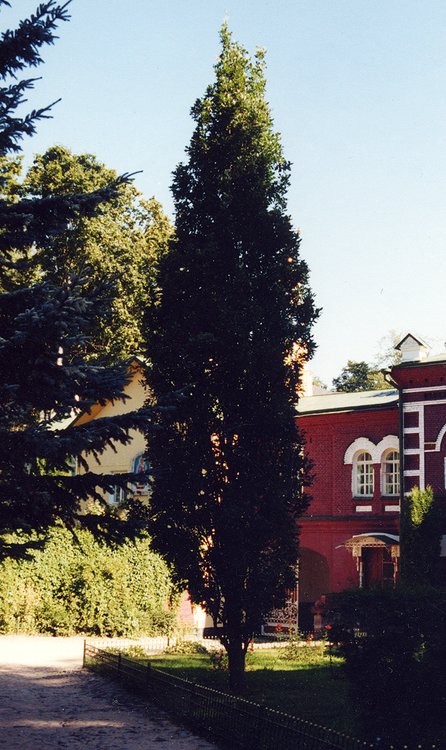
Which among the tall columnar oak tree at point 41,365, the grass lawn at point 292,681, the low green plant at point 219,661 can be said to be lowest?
the grass lawn at point 292,681

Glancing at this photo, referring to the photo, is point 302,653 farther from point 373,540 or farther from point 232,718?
point 232,718

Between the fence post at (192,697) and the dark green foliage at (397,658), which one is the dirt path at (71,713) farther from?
the dark green foliage at (397,658)

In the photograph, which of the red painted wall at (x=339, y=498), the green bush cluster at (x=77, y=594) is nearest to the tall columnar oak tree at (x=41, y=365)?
the green bush cluster at (x=77, y=594)

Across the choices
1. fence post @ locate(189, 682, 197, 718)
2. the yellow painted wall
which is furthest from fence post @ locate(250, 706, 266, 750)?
the yellow painted wall

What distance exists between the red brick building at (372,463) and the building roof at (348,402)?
0.04m

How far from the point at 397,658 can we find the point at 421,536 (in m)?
15.8

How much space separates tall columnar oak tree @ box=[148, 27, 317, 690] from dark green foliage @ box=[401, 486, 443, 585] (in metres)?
8.74

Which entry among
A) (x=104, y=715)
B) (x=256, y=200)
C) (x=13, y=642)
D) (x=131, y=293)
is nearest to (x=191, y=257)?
(x=256, y=200)

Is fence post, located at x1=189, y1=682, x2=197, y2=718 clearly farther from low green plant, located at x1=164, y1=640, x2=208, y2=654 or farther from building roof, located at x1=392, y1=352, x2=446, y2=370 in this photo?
building roof, located at x1=392, y1=352, x2=446, y2=370

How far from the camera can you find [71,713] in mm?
15594

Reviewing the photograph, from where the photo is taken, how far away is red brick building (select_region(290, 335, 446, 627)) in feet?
89.4

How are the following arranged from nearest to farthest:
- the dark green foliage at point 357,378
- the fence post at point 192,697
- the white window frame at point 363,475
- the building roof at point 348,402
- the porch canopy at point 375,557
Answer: the fence post at point 192,697
the porch canopy at point 375,557
the building roof at point 348,402
the white window frame at point 363,475
the dark green foliage at point 357,378

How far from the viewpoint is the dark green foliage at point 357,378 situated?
213 feet

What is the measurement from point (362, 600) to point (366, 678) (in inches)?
38.3
